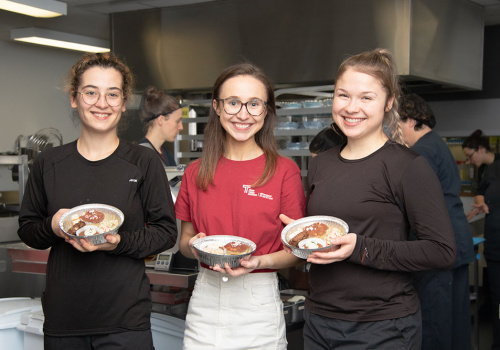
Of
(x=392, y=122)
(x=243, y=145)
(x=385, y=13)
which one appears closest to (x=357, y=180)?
(x=392, y=122)

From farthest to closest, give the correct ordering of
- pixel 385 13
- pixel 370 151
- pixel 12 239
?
pixel 12 239
pixel 385 13
pixel 370 151

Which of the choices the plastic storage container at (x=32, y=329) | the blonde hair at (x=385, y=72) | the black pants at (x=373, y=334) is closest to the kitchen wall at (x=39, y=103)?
the plastic storage container at (x=32, y=329)

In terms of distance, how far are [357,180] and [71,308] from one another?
93 cm

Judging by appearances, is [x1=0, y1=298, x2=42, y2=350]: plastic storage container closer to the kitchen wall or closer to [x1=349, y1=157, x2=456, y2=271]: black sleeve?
[x1=349, y1=157, x2=456, y2=271]: black sleeve

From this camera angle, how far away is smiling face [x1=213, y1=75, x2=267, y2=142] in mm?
1893

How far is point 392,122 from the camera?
1.80 metres

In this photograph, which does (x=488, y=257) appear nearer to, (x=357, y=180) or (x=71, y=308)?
(x=357, y=180)

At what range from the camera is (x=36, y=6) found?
4.70 metres

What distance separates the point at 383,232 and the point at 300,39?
3123 mm

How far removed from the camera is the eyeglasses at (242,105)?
1.89 metres

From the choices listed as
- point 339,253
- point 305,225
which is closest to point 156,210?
point 305,225

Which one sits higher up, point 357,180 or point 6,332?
point 357,180

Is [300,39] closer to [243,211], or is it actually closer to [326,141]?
[326,141]

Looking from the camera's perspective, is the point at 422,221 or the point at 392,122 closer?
the point at 422,221
